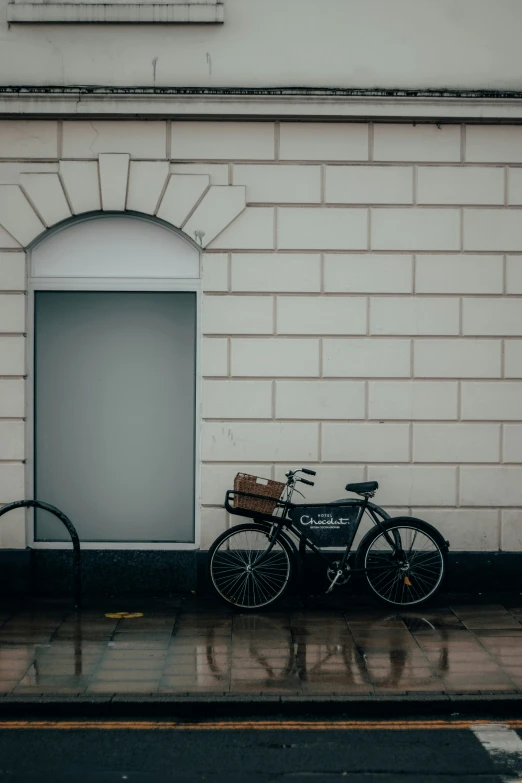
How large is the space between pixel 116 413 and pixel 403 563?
3.13 metres

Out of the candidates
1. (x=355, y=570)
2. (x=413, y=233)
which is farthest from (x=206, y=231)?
(x=355, y=570)

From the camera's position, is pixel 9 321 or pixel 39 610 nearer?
pixel 39 610

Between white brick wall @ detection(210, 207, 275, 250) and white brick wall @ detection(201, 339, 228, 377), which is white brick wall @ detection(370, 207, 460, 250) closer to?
white brick wall @ detection(210, 207, 275, 250)

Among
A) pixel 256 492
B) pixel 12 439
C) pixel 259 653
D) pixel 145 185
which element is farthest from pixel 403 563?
pixel 145 185

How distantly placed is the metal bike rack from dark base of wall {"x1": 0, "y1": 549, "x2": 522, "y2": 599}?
644 mm

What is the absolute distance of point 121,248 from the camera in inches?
370

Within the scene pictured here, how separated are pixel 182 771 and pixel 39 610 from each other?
3639 millimetres

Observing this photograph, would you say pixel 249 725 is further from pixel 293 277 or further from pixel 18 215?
pixel 18 215

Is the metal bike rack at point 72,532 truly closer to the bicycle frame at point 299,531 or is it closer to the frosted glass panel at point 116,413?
the frosted glass panel at point 116,413

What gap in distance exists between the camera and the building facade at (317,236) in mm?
9125

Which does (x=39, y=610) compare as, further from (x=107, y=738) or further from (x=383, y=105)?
(x=383, y=105)

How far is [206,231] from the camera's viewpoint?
920 cm

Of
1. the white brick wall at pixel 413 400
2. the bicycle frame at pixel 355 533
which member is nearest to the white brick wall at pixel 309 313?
the white brick wall at pixel 413 400

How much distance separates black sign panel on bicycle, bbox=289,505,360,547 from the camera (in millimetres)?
8656
